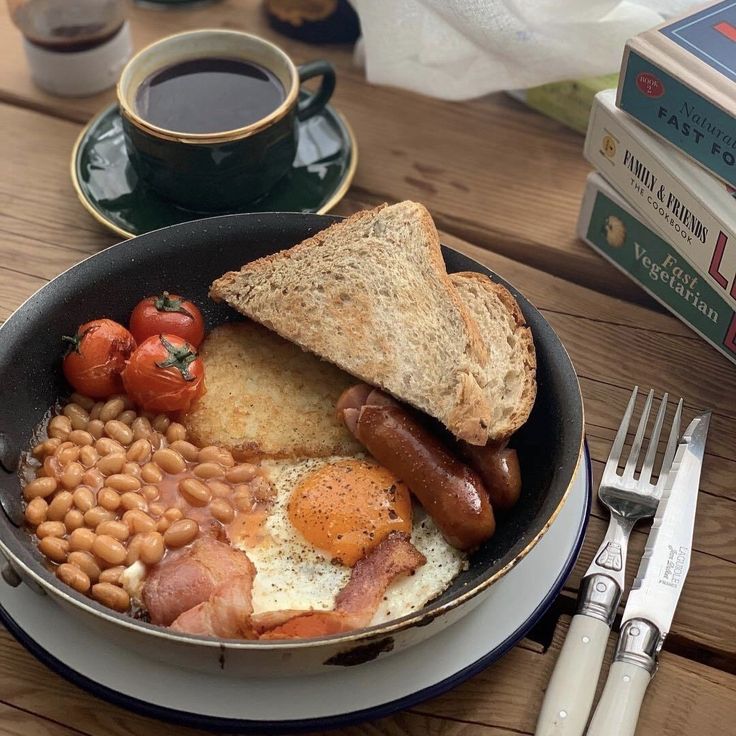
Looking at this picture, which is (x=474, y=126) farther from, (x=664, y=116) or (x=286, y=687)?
(x=286, y=687)

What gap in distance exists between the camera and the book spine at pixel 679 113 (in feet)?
6.56

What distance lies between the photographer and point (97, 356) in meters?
1.91

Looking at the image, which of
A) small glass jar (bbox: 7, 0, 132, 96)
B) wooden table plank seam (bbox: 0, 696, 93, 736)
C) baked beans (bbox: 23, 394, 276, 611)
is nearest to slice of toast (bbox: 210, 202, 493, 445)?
baked beans (bbox: 23, 394, 276, 611)

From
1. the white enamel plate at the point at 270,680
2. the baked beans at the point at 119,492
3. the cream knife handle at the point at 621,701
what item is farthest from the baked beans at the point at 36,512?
the cream knife handle at the point at 621,701

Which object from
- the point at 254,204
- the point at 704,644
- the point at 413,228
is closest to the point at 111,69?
the point at 254,204

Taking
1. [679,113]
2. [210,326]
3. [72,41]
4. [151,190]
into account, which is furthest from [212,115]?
[679,113]

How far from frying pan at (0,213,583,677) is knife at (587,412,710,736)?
25cm

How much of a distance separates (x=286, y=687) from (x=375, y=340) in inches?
27.1

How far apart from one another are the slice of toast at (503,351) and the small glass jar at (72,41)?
1396 mm

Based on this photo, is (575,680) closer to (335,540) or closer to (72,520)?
(335,540)

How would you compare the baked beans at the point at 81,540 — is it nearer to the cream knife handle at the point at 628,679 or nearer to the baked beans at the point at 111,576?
the baked beans at the point at 111,576

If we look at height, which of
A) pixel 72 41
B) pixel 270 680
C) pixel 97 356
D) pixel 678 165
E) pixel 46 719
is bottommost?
pixel 46 719

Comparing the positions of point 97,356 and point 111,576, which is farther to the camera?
point 97,356

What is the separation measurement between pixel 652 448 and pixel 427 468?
509mm
